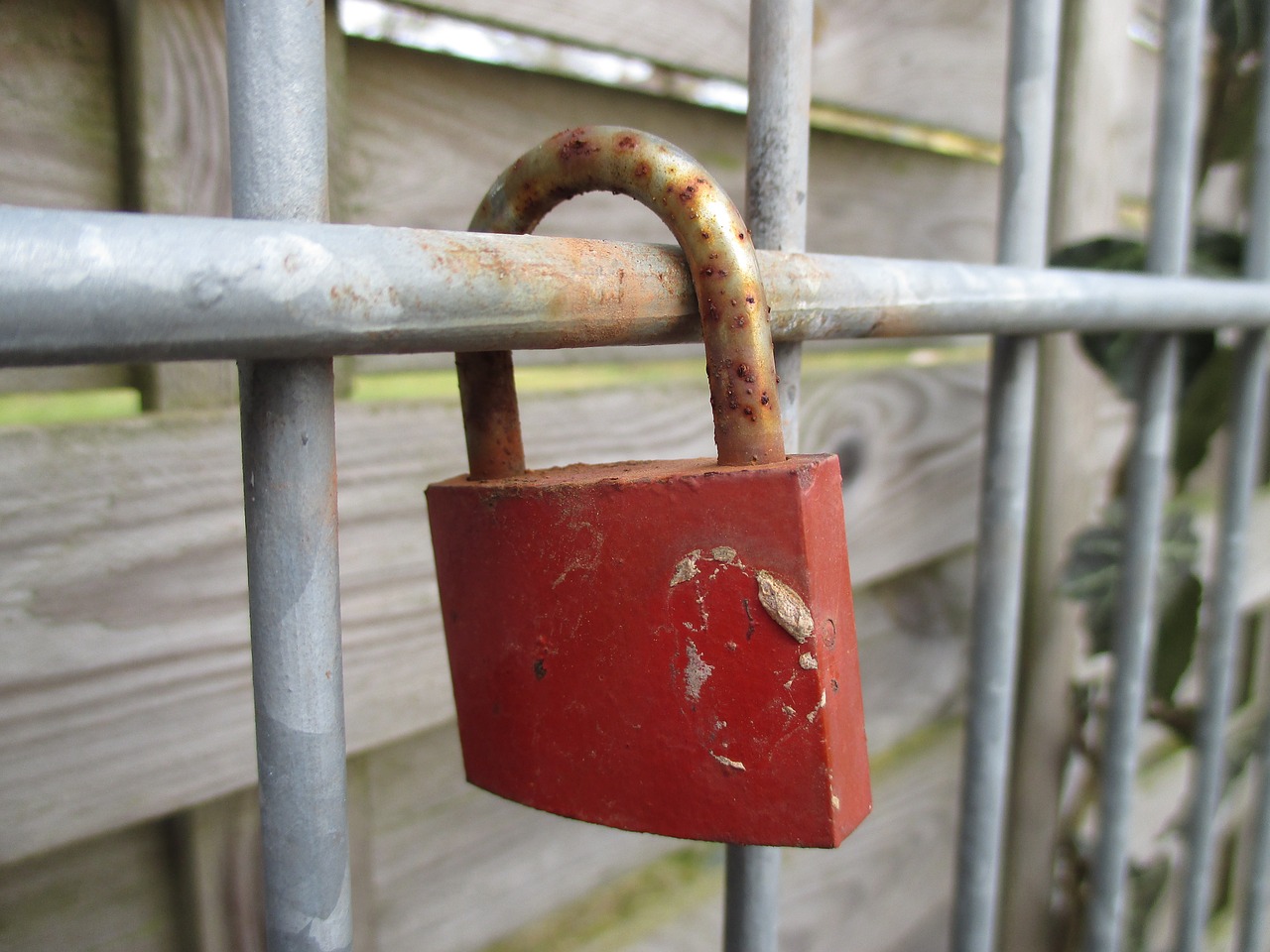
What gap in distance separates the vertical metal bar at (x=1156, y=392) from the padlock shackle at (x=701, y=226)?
1.73ft

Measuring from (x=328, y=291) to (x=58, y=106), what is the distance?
362 millimetres

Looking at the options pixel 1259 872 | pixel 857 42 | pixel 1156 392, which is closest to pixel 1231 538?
pixel 1156 392

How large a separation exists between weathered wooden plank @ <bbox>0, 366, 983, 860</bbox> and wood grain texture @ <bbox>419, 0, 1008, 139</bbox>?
280 millimetres

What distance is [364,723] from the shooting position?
→ 0.63 metres

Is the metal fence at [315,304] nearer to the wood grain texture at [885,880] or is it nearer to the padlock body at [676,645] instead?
the padlock body at [676,645]

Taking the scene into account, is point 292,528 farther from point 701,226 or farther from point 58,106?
point 58,106

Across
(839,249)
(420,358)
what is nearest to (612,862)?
(420,358)

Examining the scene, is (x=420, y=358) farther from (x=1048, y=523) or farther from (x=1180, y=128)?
(x=1048, y=523)

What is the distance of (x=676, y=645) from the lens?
0.32m

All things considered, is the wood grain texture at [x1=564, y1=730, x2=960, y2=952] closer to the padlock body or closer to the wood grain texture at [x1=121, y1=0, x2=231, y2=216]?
the padlock body

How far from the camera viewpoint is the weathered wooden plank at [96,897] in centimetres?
52

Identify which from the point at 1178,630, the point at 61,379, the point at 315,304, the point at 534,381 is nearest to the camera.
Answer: the point at 315,304

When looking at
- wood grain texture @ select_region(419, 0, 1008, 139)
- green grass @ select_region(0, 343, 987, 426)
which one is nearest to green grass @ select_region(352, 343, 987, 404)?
green grass @ select_region(0, 343, 987, 426)

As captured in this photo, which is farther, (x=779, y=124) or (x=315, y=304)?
(x=779, y=124)
